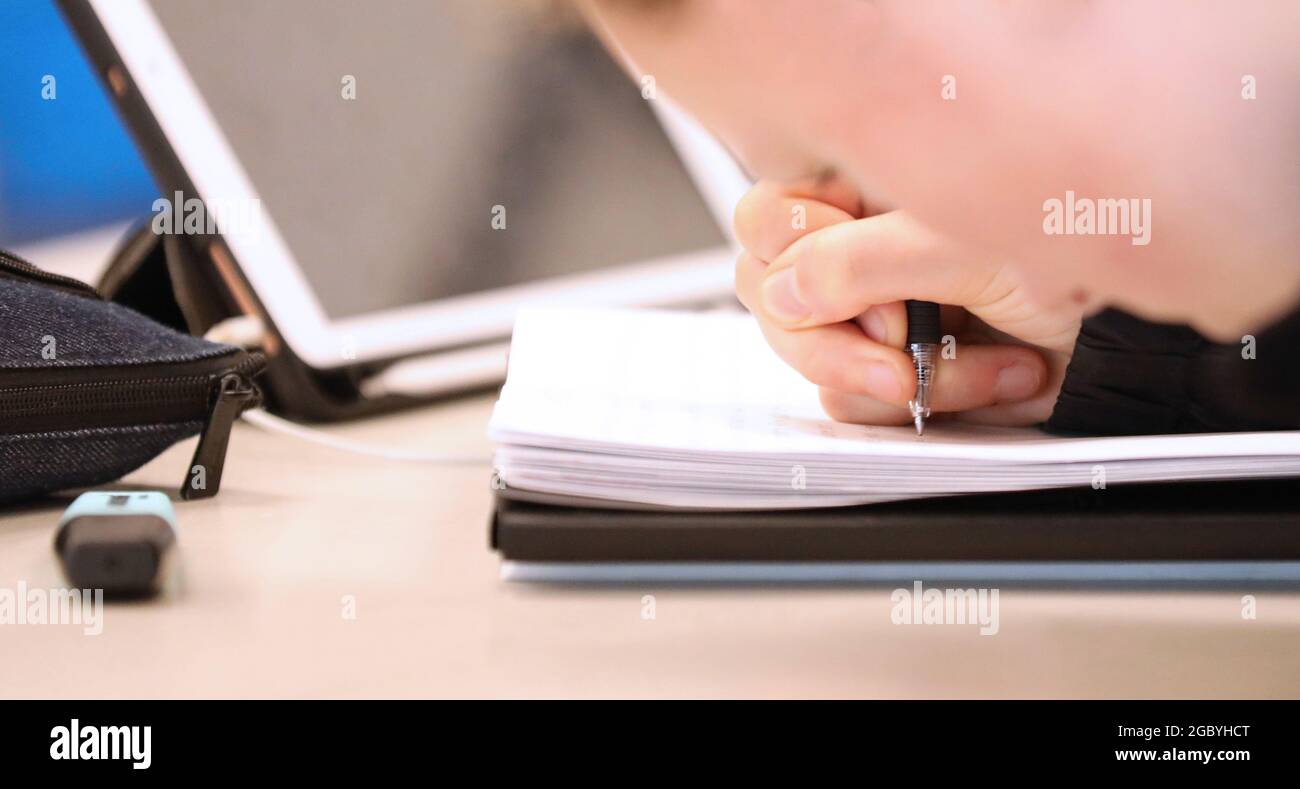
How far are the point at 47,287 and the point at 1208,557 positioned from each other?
0.55 m

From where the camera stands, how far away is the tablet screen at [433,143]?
2.97 ft

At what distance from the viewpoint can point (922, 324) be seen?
53 cm

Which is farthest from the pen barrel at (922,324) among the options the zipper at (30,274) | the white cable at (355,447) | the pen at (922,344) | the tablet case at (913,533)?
the zipper at (30,274)

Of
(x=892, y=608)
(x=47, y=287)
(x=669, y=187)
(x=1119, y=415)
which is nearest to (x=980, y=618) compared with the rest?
(x=892, y=608)

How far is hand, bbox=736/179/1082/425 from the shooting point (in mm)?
499

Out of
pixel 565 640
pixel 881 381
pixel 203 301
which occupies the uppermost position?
pixel 203 301

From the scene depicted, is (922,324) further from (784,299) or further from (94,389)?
(94,389)

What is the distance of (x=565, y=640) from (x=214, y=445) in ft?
0.99

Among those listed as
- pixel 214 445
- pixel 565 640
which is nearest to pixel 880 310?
pixel 565 640

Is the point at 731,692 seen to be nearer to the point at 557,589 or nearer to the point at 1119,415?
the point at 557,589

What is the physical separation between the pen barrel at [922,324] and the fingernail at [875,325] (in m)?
0.01

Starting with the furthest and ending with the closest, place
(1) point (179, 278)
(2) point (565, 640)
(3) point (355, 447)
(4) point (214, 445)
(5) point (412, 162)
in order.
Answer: (5) point (412, 162) → (1) point (179, 278) → (3) point (355, 447) → (4) point (214, 445) → (2) point (565, 640)

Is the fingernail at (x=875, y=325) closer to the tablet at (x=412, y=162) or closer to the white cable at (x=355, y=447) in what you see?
the white cable at (x=355, y=447)

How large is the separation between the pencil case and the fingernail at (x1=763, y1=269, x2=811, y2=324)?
0.28 metres
